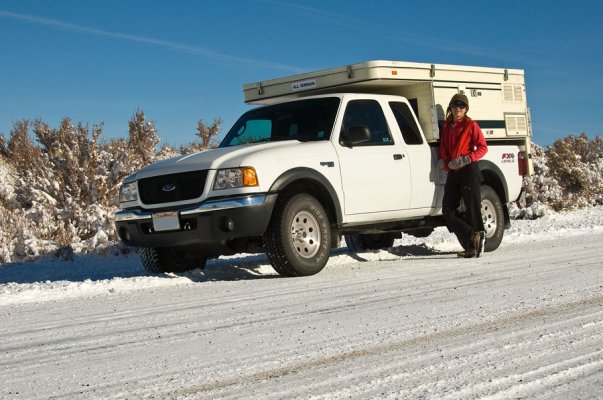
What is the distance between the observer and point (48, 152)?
1614 cm

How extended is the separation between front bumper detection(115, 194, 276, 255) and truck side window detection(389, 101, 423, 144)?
7.84 ft

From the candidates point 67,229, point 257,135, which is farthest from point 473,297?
point 67,229

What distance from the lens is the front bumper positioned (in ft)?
25.5

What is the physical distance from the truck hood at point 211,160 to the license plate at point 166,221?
1.40 ft

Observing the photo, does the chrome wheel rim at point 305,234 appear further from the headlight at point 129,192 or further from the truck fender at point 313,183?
the headlight at point 129,192

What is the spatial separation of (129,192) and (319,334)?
4.48 meters

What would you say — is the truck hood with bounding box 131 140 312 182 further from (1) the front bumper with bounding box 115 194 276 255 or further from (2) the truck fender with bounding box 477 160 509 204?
(2) the truck fender with bounding box 477 160 509 204

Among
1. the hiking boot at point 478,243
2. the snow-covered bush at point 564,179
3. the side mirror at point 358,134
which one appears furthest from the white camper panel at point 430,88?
the snow-covered bush at point 564,179

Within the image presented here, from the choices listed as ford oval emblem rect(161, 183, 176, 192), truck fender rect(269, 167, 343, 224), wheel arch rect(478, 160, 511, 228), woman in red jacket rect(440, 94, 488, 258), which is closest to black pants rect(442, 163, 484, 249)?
woman in red jacket rect(440, 94, 488, 258)

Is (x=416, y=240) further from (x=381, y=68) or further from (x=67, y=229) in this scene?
(x=67, y=229)

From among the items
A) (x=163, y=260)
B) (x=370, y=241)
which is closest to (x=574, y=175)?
(x=370, y=241)

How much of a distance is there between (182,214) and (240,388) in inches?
184

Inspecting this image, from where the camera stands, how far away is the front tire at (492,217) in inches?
411

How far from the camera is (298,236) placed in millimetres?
8219
